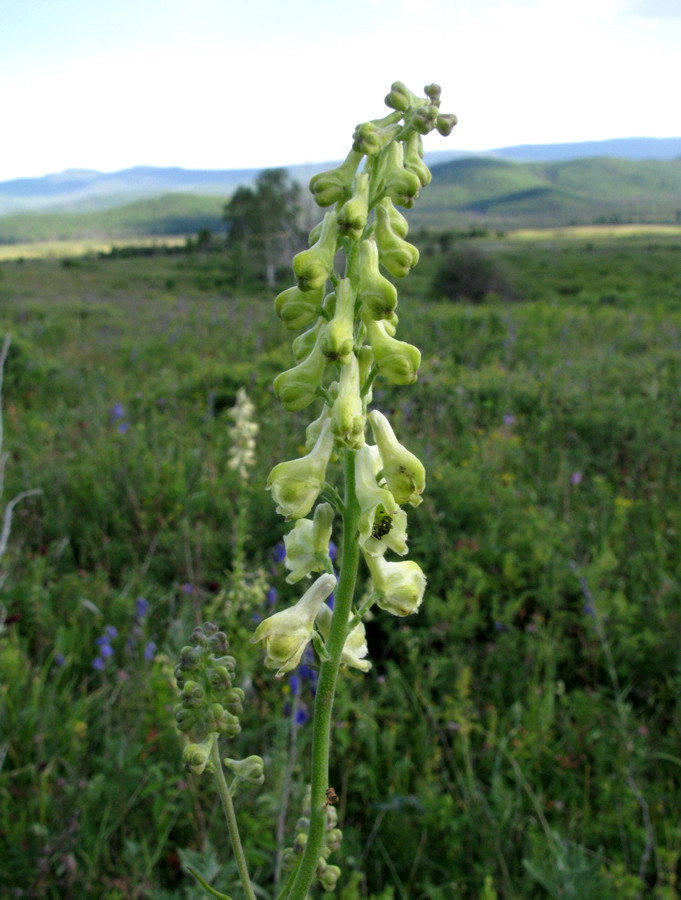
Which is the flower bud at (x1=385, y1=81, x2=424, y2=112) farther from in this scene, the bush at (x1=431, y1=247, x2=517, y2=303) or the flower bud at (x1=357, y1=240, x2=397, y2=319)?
the bush at (x1=431, y1=247, x2=517, y2=303)

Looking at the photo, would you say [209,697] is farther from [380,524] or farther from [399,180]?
[399,180]

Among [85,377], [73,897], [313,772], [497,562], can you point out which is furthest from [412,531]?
[85,377]

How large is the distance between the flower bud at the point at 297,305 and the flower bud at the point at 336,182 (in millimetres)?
185

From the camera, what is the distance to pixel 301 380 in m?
1.24

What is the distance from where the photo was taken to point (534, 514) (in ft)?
15.9

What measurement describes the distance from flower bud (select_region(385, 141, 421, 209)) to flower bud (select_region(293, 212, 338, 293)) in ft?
0.40

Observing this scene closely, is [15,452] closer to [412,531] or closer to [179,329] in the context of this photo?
[412,531]

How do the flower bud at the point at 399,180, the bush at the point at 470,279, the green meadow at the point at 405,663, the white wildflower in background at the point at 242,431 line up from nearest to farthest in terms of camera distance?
the flower bud at the point at 399,180, the green meadow at the point at 405,663, the white wildflower in background at the point at 242,431, the bush at the point at 470,279

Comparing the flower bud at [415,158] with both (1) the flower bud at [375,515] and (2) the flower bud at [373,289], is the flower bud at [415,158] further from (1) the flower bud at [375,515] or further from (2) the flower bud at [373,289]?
(1) the flower bud at [375,515]

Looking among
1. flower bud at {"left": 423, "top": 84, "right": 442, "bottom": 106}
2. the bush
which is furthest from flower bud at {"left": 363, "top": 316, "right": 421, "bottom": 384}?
the bush

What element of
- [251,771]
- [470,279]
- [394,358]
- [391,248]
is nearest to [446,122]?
[391,248]

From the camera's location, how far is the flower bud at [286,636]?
1211mm

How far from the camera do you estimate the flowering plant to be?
1154 millimetres

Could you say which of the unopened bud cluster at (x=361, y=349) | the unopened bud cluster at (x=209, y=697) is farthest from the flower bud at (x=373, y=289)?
the unopened bud cluster at (x=209, y=697)
